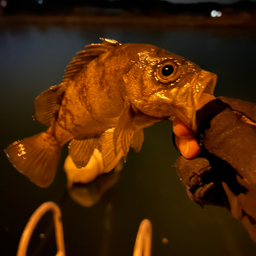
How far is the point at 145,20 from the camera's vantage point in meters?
1.01

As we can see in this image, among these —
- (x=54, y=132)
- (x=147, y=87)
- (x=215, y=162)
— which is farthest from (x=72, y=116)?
(x=215, y=162)

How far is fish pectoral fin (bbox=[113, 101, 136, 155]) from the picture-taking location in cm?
44

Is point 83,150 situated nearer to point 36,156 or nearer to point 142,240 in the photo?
point 36,156

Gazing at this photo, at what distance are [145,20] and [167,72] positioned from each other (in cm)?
74

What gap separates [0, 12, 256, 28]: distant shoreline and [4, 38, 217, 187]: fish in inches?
24.9

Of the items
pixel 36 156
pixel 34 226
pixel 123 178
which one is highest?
pixel 36 156

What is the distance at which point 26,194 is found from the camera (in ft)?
3.47

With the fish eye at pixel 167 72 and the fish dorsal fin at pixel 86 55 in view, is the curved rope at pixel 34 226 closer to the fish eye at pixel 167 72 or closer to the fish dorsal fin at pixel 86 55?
the fish dorsal fin at pixel 86 55

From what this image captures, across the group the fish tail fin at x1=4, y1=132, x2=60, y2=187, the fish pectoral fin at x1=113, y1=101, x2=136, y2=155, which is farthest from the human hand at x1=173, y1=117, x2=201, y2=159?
the fish tail fin at x1=4, y1=132, x2=60, y2=187

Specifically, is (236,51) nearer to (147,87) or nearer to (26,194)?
(147,87)

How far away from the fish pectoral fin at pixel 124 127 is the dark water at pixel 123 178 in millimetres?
674

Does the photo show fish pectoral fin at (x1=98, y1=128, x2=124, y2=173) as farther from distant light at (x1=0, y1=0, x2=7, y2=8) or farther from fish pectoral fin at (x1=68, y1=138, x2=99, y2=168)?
distant light at (x1=0, y1=0, x2=7, y2=8)

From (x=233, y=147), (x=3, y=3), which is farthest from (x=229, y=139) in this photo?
(x=3, y=3)

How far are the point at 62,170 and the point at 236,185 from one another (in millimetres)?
974
